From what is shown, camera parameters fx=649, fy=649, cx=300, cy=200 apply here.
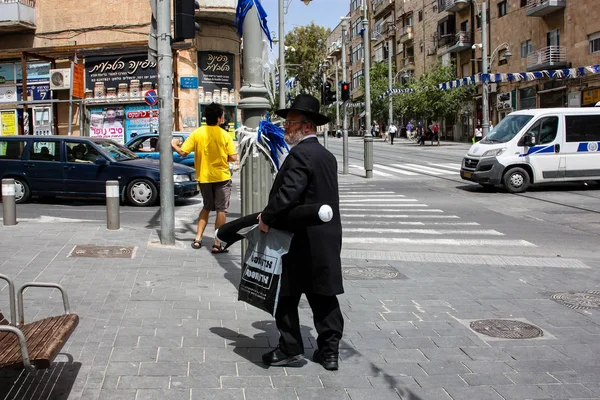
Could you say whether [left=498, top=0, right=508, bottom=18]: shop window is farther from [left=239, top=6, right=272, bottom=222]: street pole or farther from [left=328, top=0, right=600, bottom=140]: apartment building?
[left=239, top=6, right=272, bottom=222]: street pole

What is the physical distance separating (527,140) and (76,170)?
10.6 meters

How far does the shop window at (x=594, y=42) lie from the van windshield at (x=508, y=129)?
20.3m

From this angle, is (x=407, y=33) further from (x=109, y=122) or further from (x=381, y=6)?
(x=109, y=122)

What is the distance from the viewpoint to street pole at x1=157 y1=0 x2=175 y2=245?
8.59 m

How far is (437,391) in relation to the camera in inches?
154

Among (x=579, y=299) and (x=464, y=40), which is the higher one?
(x=464, y=40)

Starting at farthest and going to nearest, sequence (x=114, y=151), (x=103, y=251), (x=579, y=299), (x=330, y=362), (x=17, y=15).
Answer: (x=17, y=15) < (x=114, y=151) < (x=103, y=251) < (x=579, y=299) < (x=330, y=362)

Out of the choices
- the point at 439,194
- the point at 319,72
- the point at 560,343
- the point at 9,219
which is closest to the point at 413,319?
the point at 560,343

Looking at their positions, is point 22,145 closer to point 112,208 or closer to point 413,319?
point 112,208

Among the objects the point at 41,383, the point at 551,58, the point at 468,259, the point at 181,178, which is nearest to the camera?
the point at 41,383

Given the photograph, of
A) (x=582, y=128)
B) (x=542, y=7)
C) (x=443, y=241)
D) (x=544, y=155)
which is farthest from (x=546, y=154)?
(x=542, y=7)

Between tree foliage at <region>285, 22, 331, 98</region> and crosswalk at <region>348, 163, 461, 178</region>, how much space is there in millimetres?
48172

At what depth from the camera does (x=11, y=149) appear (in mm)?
14477

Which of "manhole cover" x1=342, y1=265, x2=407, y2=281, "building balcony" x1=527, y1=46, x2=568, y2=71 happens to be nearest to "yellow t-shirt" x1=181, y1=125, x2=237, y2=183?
"manhole cover" x1=342, y1=265, x2=407, y2=281
